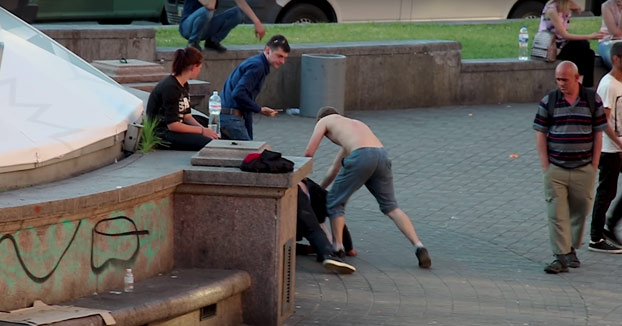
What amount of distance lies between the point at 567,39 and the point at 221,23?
5320mm

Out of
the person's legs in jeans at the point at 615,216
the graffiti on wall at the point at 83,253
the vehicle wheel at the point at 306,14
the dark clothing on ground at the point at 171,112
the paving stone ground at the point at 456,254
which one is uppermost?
the vehicle wheel at the point at 306,14

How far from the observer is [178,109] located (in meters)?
9.38

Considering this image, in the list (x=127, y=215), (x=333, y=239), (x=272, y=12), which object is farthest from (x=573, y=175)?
(x=272, y=12)

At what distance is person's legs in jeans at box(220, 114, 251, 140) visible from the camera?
11172mm

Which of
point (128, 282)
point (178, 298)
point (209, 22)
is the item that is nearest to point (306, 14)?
point (209, 22)

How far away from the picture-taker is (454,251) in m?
10.6

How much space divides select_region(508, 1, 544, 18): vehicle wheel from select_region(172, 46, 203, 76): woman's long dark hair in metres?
15.2

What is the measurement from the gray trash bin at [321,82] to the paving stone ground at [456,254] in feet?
2.14

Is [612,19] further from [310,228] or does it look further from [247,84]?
[310,228]

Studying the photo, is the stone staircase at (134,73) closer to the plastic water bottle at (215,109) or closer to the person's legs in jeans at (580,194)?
the plastic water bottle at (215,109)

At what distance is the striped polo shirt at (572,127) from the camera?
32.4 ft

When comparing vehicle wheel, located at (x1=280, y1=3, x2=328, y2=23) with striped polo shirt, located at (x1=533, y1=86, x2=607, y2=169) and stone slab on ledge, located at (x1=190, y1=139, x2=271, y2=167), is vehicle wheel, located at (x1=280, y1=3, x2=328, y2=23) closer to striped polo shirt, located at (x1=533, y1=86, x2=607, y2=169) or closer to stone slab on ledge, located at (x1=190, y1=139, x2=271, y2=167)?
striped polo shirt, located at (x1=533, y1=86, x2=607, y2=169)

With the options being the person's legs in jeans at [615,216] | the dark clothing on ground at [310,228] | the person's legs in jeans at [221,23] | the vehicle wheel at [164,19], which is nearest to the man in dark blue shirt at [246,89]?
the dark clothing on ground at [310,228]

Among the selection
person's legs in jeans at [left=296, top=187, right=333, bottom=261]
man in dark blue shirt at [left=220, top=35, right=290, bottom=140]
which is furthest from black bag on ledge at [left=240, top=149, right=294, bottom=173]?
man in dark blue shirt at [left=220, top=35, right=290, bottom=140]
